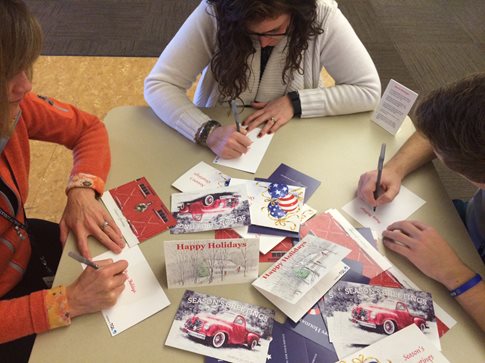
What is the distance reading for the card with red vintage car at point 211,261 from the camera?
898 mm

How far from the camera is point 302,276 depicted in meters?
0.91

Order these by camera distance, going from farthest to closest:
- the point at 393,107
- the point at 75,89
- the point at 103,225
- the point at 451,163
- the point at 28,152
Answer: the point at 75,89, the point at 393,107, the point at 28,152, the point at 103,225, the point at 451,163

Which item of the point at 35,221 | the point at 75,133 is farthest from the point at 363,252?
the point at 35,221

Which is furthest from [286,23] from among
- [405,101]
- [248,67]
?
[405,101]

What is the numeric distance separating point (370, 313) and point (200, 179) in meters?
0.57

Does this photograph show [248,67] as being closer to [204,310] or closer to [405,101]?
[405,101]

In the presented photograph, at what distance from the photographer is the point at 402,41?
10.2 feet

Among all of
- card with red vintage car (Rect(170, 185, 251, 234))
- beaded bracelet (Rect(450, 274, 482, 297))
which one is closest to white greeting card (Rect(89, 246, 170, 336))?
card with red vintage car (Rect(170, 185, 251, 234))

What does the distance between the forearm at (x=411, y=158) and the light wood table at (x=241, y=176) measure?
0.11ft

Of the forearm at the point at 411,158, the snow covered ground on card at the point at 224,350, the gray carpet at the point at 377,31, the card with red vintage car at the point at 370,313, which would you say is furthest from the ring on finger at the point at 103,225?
the gray carpet at the point at 377,31

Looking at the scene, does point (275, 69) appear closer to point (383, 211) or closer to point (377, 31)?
point (383, 211)

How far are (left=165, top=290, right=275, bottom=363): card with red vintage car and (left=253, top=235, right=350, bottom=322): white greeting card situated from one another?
0.04 m

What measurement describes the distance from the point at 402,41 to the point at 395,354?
286 cm

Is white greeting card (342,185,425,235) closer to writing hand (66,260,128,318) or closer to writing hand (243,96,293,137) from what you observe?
writing hand (243,96,293,137)
